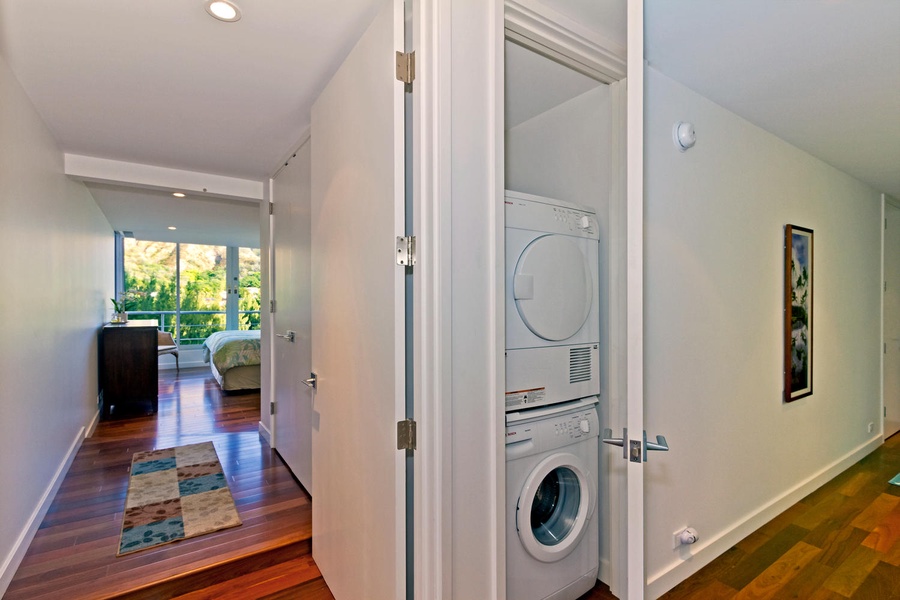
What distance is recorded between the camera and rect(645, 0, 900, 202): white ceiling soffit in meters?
0.77

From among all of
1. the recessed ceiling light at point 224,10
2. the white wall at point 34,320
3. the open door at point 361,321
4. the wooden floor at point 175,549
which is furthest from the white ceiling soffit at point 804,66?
the white wall at point 34,320

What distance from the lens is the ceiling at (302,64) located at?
85 centimetres

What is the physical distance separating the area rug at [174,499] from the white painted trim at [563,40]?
9.17 ft

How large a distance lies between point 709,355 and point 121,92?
3149mm

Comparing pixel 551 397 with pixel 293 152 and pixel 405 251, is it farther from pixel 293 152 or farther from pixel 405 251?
pixel 293 152

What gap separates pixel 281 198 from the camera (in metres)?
3.27

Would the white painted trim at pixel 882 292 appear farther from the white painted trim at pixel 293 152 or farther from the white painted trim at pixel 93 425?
the white painted trim at pixel 93 425

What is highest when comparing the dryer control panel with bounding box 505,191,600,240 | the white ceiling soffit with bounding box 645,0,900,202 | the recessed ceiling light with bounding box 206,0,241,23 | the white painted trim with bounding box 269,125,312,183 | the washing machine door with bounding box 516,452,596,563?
the recessed ceiling light with bounding box 206,0,241,23

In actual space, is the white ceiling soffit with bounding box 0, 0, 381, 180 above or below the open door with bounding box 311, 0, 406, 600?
above

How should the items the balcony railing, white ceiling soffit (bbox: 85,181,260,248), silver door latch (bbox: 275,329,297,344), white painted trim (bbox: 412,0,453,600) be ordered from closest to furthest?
white painted trim (bbox: 412,0,453,600) → silver door latch (bbox: 275,329,297,344) → white ceiling soffit (bbox: 85,181,260,248) → the balcony railing

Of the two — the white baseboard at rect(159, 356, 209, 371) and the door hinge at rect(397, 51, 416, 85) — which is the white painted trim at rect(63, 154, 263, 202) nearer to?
the door hinge at rect(397, 51, 416, 85)

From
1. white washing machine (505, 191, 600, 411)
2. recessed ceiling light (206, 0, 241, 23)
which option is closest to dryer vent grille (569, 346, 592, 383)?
white washing machine (505, 191, 600, 411)

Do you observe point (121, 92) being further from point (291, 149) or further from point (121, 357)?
point (121, 357)

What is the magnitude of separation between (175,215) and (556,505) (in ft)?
18.3
